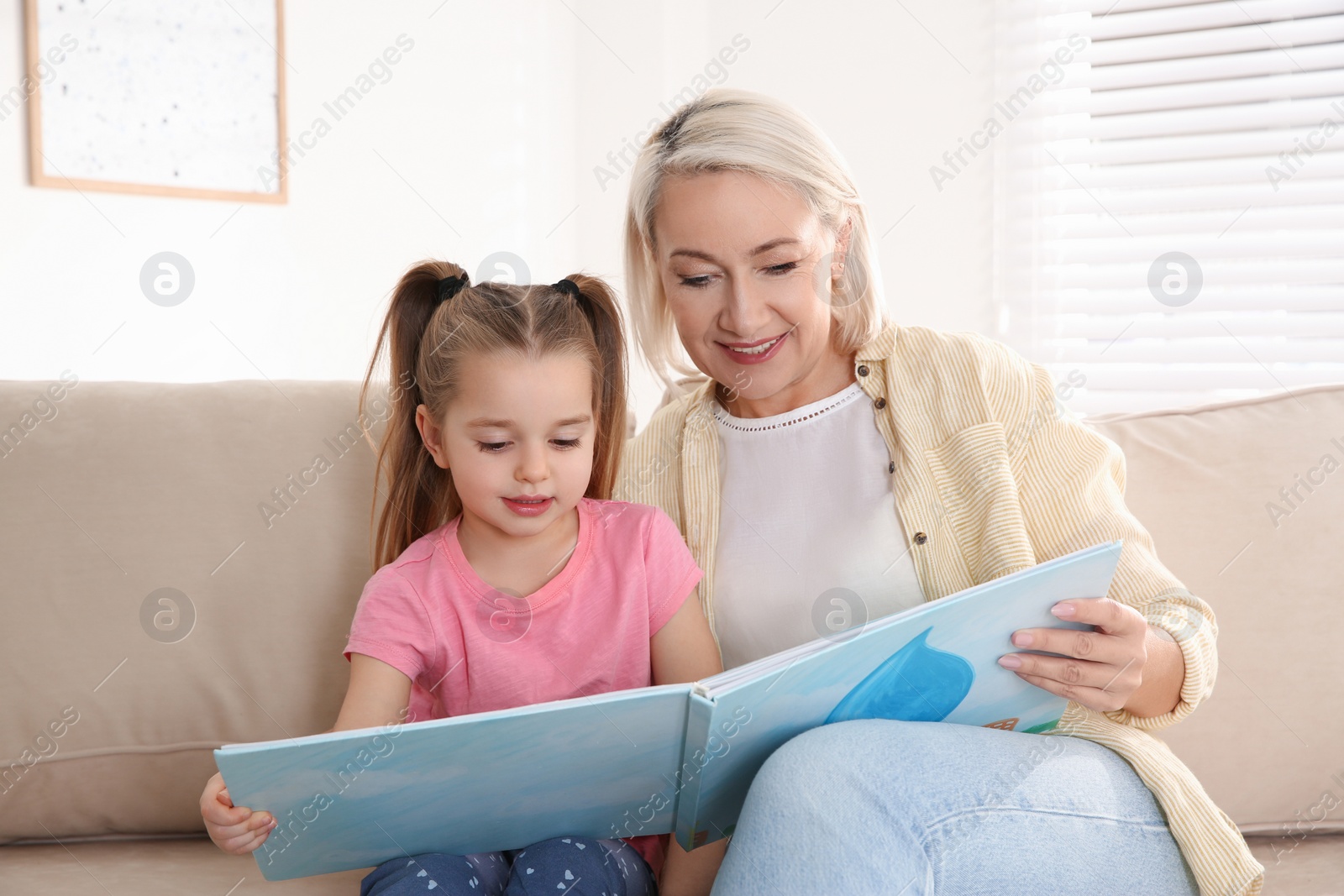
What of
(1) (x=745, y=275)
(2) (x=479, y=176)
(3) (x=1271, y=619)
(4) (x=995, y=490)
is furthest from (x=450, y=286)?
(2) (x=479, y=176)

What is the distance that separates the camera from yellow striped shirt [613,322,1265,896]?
110cm

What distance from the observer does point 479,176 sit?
3186mm

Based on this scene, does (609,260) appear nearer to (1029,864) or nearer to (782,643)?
(782,643)

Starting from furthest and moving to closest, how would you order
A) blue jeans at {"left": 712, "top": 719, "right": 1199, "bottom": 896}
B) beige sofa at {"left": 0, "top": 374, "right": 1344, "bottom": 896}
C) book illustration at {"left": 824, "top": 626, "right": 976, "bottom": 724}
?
beige sofa at {"left": 0, "top": 374, "right": 1344, "bottom": 896}, book illustration at {"left": 824, "top": 626, "right": 976, "bottom": 724}, blue jeans at {"left": 712, "top": 719, "right": 1199, "bottom": 896}

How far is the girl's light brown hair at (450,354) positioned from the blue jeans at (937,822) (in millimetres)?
550

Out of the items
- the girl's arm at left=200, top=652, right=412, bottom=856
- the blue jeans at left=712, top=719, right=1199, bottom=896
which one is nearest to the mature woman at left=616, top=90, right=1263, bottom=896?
the blue jeans at left=712, top=719, right=1199, bottom=896

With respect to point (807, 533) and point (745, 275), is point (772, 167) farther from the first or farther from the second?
point (807, 533)

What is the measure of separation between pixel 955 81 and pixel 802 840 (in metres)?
2.61

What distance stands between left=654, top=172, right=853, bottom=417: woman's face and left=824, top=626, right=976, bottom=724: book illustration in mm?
484

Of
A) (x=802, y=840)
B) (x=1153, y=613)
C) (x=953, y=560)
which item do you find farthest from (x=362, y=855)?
(x=1153, y=613)

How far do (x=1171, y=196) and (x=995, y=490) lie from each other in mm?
1963

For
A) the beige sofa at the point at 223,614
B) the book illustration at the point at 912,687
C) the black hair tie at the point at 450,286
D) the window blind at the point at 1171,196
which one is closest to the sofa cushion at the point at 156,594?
the beige sofa at the point at 223,614

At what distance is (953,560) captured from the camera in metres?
1.25

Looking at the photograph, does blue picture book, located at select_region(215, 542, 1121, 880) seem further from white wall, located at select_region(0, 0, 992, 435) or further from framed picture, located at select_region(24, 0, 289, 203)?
framed picture, located at select_region(24, 0, 289, 203)
